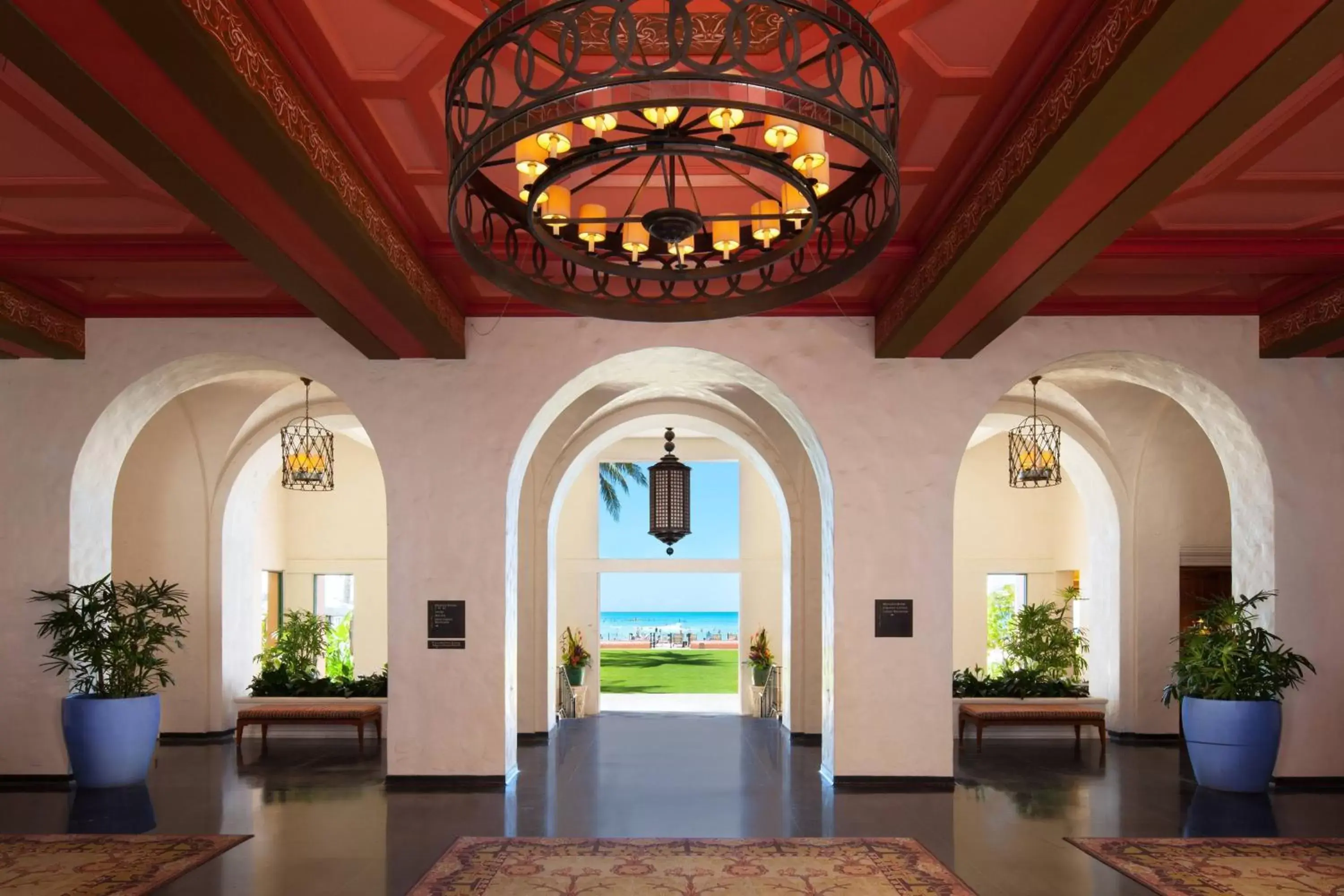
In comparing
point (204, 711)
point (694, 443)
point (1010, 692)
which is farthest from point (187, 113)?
point (694, 443)

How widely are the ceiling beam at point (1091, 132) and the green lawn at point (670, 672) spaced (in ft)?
66.4

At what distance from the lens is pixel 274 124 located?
4.06 metres

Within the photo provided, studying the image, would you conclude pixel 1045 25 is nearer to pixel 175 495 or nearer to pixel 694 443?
pixel 175 495

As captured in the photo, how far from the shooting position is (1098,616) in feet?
36.8

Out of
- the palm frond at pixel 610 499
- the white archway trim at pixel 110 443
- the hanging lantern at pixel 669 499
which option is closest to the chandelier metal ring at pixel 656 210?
the white archway trim at pixel 110 443

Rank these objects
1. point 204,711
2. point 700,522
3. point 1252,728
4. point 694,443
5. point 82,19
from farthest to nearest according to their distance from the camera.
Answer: point 700,522 → point 694,443 → point 204,711 → point 1252,728 → point 82,19

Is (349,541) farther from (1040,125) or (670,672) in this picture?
(670,672)

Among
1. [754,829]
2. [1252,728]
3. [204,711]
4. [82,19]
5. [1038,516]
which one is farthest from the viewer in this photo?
[1038,516]

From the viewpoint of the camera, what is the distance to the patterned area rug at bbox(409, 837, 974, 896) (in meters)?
5.31

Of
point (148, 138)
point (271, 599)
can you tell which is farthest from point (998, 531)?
point (148, 138)

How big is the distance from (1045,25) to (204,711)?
9.42 m

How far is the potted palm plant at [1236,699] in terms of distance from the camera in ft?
25.2

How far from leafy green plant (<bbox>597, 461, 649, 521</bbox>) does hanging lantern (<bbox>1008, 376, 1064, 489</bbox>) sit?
39.3 ft

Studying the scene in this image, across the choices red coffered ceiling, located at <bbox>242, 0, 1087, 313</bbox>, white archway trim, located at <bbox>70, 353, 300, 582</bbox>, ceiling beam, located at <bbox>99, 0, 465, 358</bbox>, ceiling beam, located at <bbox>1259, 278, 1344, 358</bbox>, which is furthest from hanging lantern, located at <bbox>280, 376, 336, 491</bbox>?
ceiling beam, located at <bbox>1259, 278, 1344, 358</bbox>
